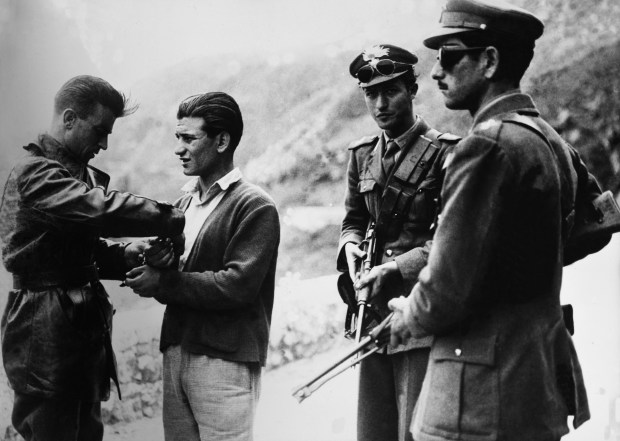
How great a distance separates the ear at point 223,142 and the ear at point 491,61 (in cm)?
127

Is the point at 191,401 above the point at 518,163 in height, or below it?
below

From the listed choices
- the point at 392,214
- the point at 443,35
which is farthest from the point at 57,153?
the point at 443,35

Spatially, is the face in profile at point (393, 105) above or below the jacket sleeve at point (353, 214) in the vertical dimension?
above

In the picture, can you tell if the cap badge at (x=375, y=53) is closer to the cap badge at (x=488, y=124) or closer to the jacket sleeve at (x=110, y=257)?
the cap badge at (x=488, y=124)

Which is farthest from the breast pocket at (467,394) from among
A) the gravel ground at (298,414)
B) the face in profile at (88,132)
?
the gravel ground at (298,414)

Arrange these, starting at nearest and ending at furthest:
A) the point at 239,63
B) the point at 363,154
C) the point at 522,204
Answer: the point at 522,204 < the point at 363,154 < the point at 239,63

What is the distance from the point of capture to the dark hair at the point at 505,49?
2180 millimetres

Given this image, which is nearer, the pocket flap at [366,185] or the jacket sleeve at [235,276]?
the jacket sleeve at [235,276]

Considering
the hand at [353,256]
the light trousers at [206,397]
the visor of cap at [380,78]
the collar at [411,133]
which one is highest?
the visor of cap at [380,78]

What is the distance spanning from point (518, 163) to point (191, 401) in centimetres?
162

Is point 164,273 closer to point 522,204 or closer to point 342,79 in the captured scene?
point 522,204

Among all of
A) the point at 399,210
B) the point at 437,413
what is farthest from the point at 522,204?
the point at 399,210

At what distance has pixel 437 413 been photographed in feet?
6.81

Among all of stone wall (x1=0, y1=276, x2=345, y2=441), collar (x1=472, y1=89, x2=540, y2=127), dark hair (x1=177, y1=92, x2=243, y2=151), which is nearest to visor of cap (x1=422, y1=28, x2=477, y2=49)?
collar (x1=472, y1=89, x2=540, y2=127)
